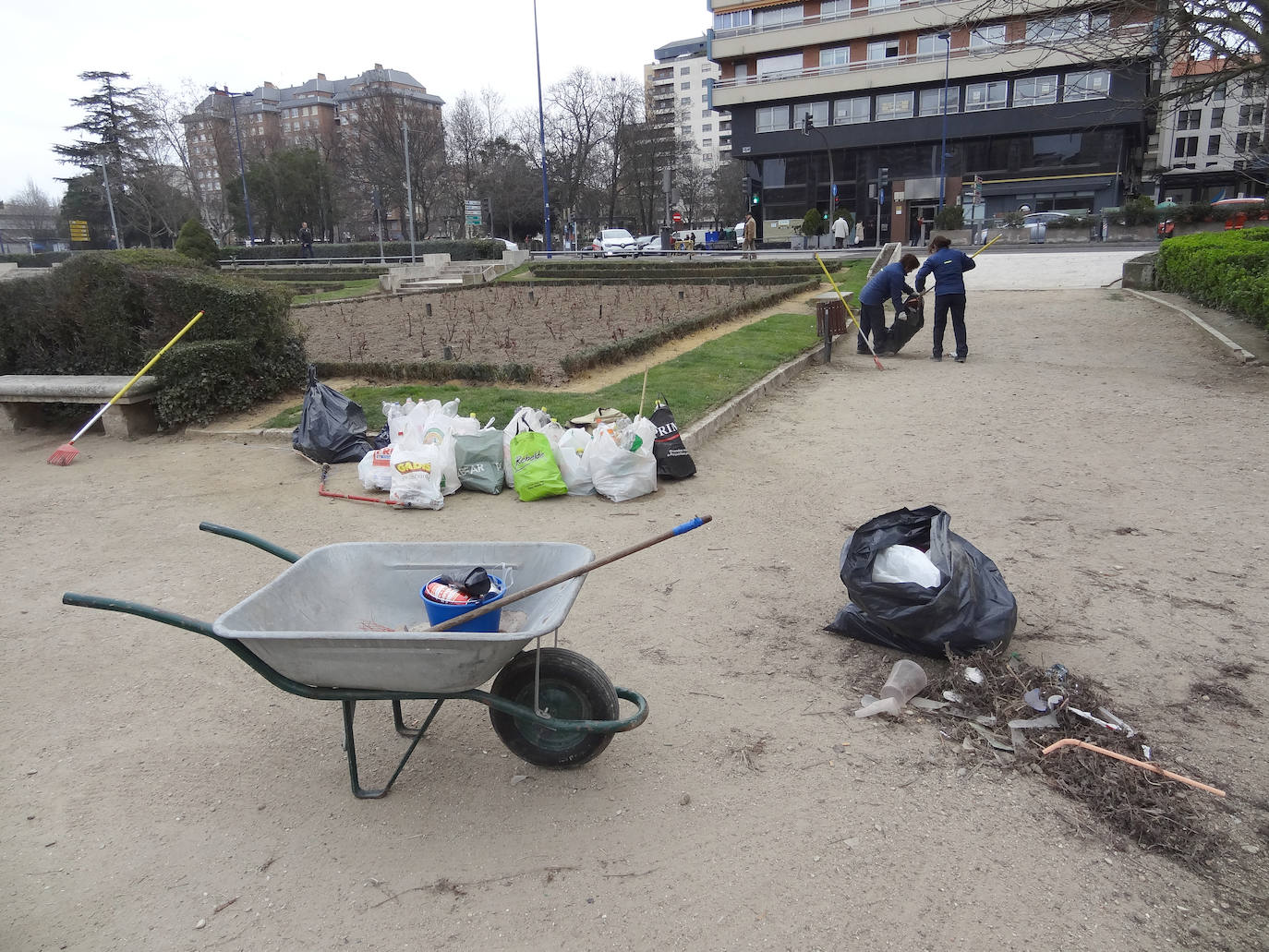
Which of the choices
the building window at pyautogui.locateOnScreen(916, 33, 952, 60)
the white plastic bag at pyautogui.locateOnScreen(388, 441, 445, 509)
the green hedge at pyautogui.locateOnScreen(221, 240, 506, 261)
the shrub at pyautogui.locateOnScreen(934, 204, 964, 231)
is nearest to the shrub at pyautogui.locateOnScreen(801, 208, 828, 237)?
the shrub at pyautogui.locateOnScreen(934, 204, 964, 231)

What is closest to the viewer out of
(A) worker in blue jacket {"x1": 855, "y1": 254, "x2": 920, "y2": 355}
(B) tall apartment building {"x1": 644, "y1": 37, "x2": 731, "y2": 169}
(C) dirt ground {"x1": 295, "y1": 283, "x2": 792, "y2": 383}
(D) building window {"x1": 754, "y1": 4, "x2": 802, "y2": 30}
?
(A) worker in blue jacket {"x1": 855, "y1": 254, "x2": 920, "y2": 355}

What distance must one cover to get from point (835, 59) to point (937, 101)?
20.8 feet

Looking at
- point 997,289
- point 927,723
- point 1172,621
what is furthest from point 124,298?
point 997,289

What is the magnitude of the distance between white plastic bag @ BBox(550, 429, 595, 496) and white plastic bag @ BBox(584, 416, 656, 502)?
0.06m

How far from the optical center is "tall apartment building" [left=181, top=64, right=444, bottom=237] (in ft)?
188

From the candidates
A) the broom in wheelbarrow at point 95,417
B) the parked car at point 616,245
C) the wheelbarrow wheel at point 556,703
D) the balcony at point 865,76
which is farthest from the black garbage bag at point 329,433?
the balcony at point 865,76

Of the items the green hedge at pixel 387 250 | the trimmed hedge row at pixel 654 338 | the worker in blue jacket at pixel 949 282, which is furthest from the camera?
the green hedge at pixel 387 250

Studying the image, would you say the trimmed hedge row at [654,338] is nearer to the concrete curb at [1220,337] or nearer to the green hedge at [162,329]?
the green hedge at [162,329]

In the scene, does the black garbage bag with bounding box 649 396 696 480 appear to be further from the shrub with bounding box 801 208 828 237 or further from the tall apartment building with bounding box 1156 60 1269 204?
the shrub with bounding box 801 208 828 237

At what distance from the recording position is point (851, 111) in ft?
163

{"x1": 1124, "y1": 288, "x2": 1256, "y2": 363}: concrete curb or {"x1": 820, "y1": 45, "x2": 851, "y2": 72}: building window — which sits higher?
{"x1": 820, "y1": 45, "x2": 851, "y2": 72}: building window

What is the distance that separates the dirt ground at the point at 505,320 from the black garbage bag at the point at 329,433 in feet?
9.00

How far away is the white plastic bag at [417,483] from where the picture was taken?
20.5 ft

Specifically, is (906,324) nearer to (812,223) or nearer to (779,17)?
(812,223)
